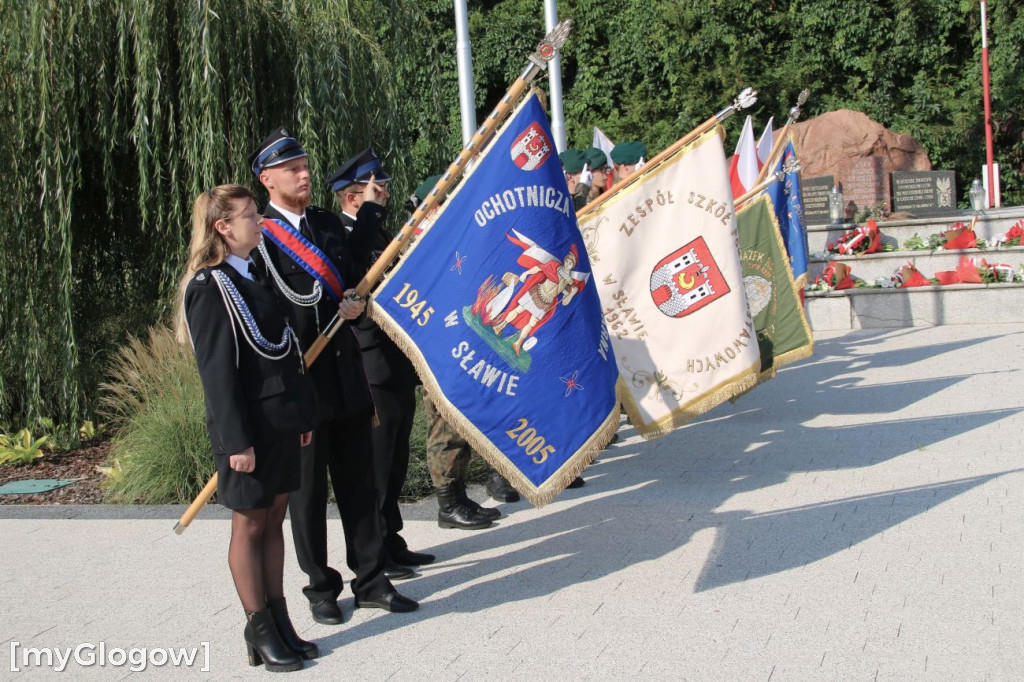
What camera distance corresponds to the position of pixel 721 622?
4164mm

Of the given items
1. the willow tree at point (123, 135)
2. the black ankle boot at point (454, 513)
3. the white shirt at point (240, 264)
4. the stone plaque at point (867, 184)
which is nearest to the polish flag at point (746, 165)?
the willow tree at point (123, 135)

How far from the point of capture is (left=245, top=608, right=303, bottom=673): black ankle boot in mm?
3943

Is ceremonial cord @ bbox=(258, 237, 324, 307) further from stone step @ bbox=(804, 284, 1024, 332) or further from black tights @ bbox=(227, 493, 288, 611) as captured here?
stone step @ bbox=(804, 284, 1024, 332)

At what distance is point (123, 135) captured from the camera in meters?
8.62

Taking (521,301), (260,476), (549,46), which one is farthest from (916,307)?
(260,476)

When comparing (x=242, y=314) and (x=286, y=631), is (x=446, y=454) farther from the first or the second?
(x=242, y=314)

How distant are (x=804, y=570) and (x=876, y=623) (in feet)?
2.18

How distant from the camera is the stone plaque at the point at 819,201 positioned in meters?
16.8

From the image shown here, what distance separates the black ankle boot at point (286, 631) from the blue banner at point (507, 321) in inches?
40.4

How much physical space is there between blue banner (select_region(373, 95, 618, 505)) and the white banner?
130cm

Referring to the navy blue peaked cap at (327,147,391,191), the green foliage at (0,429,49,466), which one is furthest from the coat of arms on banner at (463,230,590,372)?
the green foliage at (0,429,49,466)
